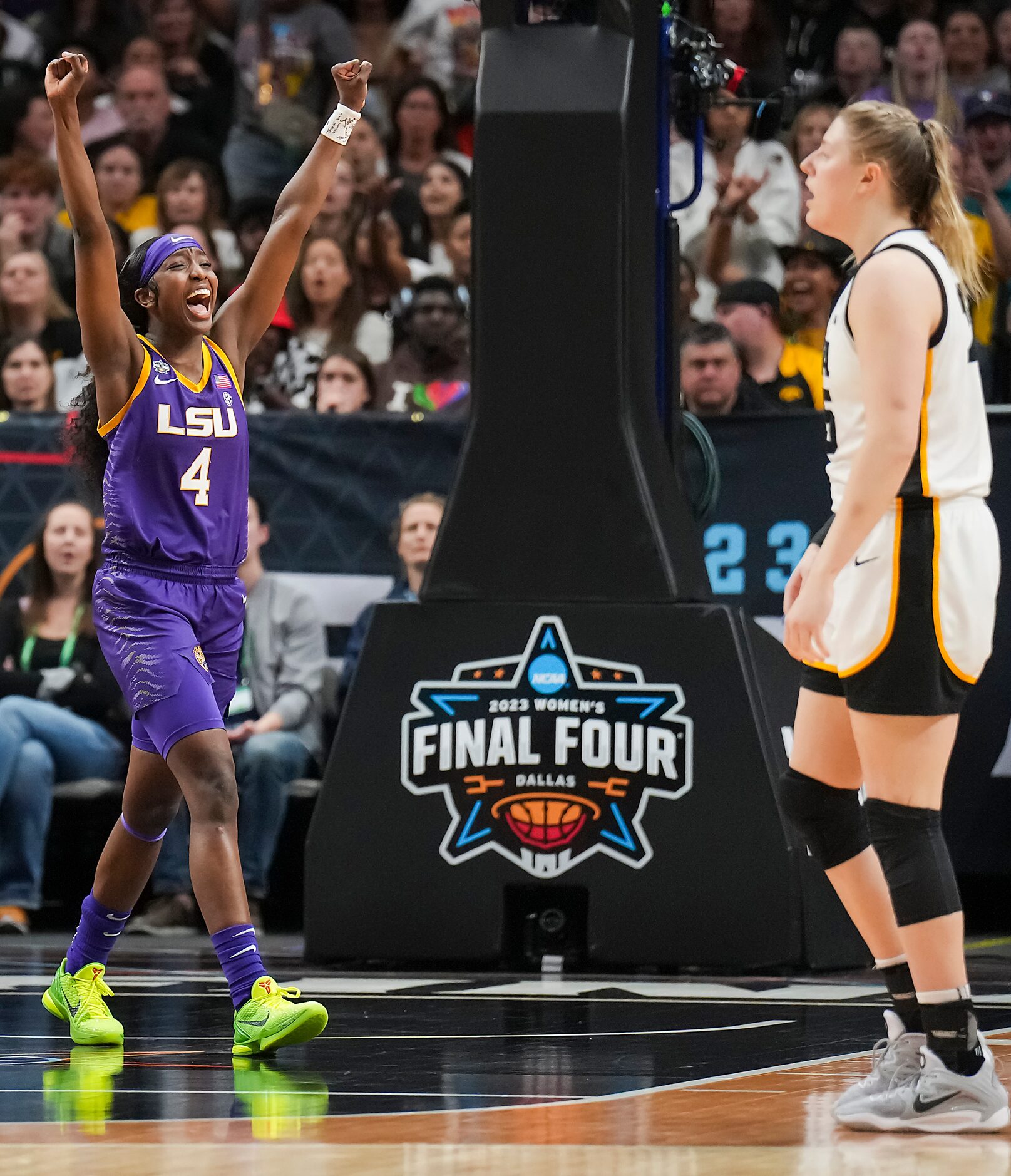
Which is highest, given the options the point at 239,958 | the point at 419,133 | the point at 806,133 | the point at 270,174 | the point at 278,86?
the point at 278,86

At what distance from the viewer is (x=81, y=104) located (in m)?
11.9

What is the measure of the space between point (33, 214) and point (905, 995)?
8110 millimetres

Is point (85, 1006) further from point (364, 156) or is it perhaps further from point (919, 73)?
point (919, 73)

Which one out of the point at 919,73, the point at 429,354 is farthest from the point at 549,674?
the point at 919,73

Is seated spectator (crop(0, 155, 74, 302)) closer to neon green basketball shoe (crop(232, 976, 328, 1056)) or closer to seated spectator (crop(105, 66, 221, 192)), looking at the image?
seated spectator (crop(105, 66, 221, 192))

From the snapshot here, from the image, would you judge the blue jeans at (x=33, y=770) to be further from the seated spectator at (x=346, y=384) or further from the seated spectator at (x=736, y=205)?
the seated spectator at (x=736, y=205)

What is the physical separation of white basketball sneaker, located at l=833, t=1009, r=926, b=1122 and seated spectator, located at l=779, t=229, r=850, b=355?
219 inches

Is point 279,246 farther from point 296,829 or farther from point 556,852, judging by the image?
Result: point 296,829

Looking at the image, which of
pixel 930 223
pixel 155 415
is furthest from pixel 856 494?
pixel 155 415

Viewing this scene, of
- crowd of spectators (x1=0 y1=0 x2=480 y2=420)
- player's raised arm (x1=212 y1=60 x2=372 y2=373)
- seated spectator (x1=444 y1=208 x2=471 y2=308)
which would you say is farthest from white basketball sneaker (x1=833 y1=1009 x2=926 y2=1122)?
seated spectator (x1=444 y1=208 x2=471 y2=308)

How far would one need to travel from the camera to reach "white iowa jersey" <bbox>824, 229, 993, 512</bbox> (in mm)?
3678

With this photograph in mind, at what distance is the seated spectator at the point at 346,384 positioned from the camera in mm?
8867

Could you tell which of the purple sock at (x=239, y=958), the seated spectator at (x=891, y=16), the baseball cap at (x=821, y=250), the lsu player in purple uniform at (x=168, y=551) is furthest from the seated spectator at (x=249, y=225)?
the purple sock at (x=239, y=958)

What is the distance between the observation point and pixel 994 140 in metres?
9.81
